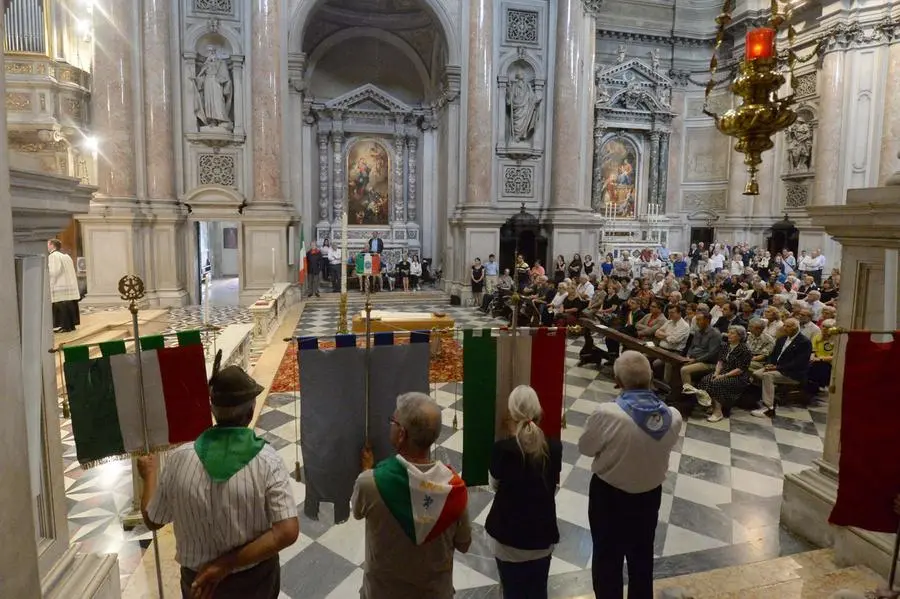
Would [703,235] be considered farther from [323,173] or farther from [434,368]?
[434,368]

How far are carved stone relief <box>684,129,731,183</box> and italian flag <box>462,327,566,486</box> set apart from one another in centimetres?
2068

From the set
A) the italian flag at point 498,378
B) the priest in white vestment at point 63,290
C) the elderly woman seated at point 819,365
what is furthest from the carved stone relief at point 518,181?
the italian flag at point 498,378

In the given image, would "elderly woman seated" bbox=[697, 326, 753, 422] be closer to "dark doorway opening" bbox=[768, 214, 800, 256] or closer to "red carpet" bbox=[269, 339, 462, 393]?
"red carpet" bbox=[269, 339, 462, 393]

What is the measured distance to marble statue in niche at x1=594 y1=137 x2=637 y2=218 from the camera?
813 inches

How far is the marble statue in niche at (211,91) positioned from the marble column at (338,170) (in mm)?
5354

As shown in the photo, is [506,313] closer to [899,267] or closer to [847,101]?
[899,267]

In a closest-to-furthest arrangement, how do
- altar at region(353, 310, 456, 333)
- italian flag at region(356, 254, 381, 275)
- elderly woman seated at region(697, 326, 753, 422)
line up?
elderly woman seated at region(697, 326, 753, 422) < italian flag at region(356, 254, 381, 275) < altar at region(353, 310, 456, 333)

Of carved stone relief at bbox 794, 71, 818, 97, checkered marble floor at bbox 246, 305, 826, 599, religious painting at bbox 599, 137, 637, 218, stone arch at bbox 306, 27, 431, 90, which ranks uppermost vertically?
stone arch at bbox 306, 27, 431, 90

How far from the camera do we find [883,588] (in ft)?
6.88

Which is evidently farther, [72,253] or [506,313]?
[72,253]

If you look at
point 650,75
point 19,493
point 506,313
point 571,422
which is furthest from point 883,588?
point 650,75

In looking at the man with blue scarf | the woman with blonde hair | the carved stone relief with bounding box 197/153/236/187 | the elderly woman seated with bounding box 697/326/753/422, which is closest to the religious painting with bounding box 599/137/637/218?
the carved stone relief with bounding box 197/153/236/187

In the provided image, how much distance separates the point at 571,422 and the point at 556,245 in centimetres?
929

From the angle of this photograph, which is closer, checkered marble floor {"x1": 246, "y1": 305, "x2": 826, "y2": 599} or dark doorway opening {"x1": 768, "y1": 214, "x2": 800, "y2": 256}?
checkered marble floor {"x1": 246, "y1": 305, "x2": 826, "y2": 599}
